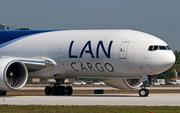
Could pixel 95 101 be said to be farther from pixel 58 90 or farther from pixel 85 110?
pixel 58 90

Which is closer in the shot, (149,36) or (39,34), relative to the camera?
(149,36)

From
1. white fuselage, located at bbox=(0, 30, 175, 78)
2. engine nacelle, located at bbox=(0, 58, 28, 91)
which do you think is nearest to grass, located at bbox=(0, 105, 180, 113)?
engine nacelle, located at bbox=(0, 58, 28, 91)

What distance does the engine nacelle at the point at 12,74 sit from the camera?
111 feet

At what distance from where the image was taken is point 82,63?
120 feet

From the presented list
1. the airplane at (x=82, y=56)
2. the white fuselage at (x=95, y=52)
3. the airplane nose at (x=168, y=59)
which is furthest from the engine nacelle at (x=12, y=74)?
the airplane nose at (x=168, y=59)

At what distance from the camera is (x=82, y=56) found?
1428 inches

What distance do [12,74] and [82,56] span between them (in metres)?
6.96

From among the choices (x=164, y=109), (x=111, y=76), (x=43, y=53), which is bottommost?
(x=164, y=109)

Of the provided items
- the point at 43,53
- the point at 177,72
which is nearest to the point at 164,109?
the point at 43,53

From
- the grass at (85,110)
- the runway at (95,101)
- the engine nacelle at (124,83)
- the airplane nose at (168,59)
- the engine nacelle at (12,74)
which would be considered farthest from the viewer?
the engine nacelle at (124,83)

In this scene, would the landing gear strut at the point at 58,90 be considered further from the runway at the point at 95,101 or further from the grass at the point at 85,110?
the grass at the point at 85,110

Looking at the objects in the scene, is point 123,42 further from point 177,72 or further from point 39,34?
point 177,72

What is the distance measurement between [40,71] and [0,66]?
216 inches

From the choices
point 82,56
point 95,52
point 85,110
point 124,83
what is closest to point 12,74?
point 82,56
